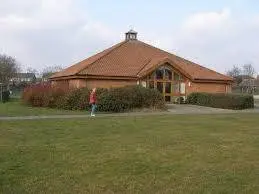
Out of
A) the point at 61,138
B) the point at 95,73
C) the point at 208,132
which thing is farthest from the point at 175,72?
the point at 61,138

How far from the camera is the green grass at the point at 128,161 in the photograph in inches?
336

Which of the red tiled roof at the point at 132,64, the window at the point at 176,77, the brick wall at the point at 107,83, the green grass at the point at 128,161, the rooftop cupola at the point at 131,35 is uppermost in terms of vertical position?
the rooftop cupola at the point at 131,35

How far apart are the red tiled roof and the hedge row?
23.1 ft

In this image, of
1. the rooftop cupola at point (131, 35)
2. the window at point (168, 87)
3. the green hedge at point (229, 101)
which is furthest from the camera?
the rooftop cupola at point (131, 35)

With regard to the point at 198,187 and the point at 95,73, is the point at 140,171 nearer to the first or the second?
the point at 198,187

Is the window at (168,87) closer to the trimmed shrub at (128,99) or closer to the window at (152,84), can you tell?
the window at (152,84)

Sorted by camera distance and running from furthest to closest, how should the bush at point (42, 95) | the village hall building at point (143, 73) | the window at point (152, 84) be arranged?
1. the window at point (152, 84)
2. the village hall building at point (143, 73)
3. the bush at point (42, 95)

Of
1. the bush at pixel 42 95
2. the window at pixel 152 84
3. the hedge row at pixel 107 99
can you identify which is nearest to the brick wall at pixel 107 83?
the window at pixel 152 84

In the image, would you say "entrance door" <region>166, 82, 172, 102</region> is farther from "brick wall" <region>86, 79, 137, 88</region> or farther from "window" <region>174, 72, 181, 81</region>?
"brick wall" <region>86, 79, 137, 88</region>

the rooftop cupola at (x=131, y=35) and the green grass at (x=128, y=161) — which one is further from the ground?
the rooftop cupola at (x=131, y=35)

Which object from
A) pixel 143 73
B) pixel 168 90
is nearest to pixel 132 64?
pixel 143 73

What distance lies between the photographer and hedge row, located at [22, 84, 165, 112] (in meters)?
31.3

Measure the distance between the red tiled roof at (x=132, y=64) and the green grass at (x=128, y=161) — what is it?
2531 centimetres

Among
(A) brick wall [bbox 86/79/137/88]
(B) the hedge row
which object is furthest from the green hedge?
(A) brick wall [bbox 86/79/137/88]
